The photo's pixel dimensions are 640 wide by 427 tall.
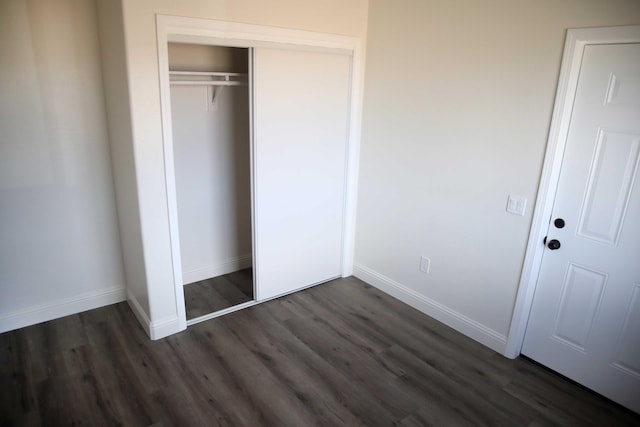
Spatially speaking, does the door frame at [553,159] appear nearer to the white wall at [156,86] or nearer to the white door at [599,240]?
the white door at [599,240]

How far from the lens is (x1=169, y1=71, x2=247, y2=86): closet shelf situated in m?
3.22

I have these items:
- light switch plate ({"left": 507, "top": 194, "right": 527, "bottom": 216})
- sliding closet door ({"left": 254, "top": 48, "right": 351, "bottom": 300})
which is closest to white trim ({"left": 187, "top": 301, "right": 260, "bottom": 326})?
sliding closet door ({"left": 254, "top": 48, "right": 351, "bottom": 300})

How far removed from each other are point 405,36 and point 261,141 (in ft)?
4.58

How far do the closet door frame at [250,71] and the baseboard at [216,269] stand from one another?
64 centimetres

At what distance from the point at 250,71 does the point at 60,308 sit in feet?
7.66

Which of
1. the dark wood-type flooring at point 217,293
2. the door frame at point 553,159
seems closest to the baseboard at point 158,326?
the dark wood-type flooring at point 217,293

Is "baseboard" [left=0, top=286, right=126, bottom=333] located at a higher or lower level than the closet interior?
lower

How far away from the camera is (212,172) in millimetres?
3824

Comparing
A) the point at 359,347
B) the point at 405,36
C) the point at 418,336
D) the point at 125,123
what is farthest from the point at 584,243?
the point at 125,123

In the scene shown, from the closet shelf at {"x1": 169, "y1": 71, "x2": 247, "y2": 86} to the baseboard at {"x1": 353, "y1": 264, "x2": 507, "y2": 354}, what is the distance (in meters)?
2.04

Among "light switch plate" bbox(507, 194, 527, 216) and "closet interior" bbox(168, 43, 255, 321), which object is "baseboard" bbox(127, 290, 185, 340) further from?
"light switch plate" bbox(507, 194, 527, 216)

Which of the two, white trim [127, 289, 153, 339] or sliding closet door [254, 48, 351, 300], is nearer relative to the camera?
white trim [127, 289, 153, 339]

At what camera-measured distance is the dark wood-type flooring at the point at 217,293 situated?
3537 millimetres

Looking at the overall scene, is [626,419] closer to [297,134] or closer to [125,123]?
[297,134]
